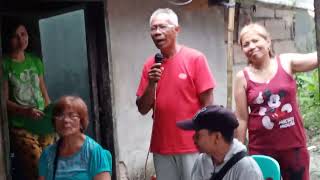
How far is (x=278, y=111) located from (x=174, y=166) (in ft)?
2.41

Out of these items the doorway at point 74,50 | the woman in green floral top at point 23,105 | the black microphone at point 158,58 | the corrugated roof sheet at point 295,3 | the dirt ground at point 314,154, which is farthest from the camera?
the corrugated roof sheet at point 295,3

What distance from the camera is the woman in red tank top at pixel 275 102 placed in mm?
3391

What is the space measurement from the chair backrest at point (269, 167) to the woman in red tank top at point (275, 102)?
510 millimetres

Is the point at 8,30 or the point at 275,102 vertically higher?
the point at 8,30

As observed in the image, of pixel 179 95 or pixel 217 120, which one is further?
pixel 179 95

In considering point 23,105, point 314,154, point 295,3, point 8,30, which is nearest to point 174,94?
point 23,105

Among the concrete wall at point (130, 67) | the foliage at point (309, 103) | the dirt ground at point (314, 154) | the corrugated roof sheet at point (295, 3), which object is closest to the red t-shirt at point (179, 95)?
the concrete wall at point (130, 67)

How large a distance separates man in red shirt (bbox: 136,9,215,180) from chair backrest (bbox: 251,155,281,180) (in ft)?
2.04

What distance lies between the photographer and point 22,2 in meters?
5.10

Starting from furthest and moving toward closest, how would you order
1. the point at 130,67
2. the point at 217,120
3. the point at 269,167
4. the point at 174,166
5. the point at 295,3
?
the point at 295,3 < the point at 130,67 < the point at 174,166 < the point at 269,167 < the point at 217,120

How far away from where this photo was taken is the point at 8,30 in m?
4.68

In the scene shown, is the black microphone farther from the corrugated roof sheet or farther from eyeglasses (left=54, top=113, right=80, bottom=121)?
A: the corrugated roof sheet

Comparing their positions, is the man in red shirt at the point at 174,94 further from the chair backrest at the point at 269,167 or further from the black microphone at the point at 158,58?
the chair backrest at the point at 269,167

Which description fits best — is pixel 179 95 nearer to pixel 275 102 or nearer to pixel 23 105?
pixel 275 102
